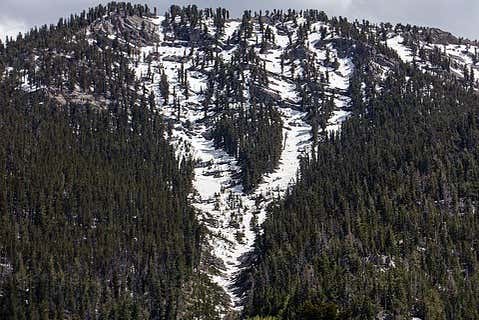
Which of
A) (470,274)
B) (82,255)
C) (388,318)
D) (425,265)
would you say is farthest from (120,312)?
(470,274)

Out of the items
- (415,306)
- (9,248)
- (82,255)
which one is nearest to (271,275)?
(415,306)

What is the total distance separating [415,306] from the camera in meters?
164

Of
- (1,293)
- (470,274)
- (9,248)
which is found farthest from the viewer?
(470,274)

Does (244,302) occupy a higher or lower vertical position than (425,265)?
lower

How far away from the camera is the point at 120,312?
162 m

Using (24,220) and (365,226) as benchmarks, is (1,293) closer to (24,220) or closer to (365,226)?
(24,220)

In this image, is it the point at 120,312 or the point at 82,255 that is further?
the point at 82,255

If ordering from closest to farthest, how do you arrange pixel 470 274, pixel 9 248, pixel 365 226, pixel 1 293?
pixel 1 293, pixel 9 248, pixel 470 274, pixel 365 226

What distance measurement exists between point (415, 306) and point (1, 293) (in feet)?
339

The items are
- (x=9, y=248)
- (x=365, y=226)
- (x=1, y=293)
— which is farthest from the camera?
(x=365, y=226)

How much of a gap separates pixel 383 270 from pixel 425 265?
41.6ft

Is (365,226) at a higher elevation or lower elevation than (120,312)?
higher

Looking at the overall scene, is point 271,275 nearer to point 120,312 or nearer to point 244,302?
point 244,302

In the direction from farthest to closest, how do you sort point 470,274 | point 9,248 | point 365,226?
1. point 365,226
2. point 470,274
3. point 9,248
